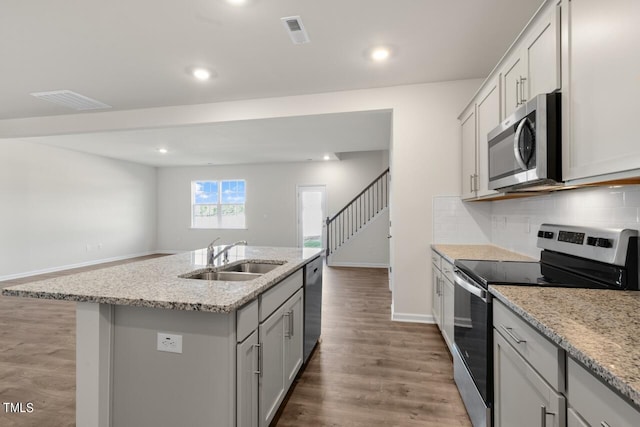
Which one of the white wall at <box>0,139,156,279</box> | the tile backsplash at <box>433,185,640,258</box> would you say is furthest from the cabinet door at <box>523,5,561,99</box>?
the white wall at <box>0,139,156,279</box>

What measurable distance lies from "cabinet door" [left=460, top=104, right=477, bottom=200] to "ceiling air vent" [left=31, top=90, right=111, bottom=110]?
14.7 ft

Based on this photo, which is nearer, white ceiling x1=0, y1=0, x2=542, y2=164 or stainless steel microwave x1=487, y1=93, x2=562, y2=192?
stainless steel microwave x1=487, y1=93, x2=562, y2=192

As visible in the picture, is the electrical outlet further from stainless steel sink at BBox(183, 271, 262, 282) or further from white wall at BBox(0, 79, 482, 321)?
white wall at BBox(0, 79, 482, 321)

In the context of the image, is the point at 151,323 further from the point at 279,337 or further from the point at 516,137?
the point at 516,137

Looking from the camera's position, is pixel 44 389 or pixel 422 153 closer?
pixel 44 389

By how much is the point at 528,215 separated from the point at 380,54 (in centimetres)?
191

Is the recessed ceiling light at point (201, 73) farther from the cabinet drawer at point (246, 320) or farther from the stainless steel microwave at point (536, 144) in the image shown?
the stainless steel microwave at point (536, 144)

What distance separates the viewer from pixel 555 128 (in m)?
1.46

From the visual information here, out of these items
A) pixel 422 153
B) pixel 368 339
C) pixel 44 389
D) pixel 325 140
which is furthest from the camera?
pixel 325 140

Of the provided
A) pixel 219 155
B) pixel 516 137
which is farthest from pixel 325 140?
pixel 516 137

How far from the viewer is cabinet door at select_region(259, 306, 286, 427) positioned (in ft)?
5.24

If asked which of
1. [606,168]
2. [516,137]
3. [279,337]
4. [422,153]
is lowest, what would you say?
[279,337]

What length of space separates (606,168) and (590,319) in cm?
58

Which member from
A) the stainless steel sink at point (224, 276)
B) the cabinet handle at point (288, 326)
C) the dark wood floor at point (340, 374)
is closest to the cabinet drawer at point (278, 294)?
the cabinet handle at point (288, 326)
